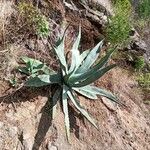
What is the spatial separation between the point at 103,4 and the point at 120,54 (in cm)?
64

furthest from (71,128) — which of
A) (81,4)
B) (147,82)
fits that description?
(81,4)

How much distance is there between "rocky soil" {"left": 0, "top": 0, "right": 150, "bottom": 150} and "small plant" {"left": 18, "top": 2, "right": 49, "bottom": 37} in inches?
4.4

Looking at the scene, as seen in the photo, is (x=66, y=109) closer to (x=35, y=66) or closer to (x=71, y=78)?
(x=71, y=78)

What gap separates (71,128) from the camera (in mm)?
3803

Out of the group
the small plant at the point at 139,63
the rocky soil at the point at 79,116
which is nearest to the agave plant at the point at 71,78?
the rocky soil at the point at 79,116

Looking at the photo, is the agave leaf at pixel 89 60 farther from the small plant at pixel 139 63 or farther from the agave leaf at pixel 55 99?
the small plant at pixel 139 63

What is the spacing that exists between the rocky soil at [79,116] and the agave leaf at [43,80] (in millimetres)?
107

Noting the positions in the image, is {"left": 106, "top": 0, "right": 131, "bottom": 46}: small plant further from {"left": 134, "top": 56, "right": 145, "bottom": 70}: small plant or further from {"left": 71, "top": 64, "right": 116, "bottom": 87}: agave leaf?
{"left": 71, "top": 64, "right": 116, "bottom": 87}: agave leaf

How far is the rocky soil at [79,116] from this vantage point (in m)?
3.52

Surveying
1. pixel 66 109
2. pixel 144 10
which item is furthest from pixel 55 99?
pixel 144 10

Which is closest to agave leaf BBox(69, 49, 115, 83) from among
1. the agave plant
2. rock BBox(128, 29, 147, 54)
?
the agave plant

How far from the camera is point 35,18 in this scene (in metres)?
4.12

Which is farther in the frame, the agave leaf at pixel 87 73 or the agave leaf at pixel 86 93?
the agave leaf at pixel 86 93

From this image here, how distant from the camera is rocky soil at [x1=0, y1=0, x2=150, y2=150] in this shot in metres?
3.52
